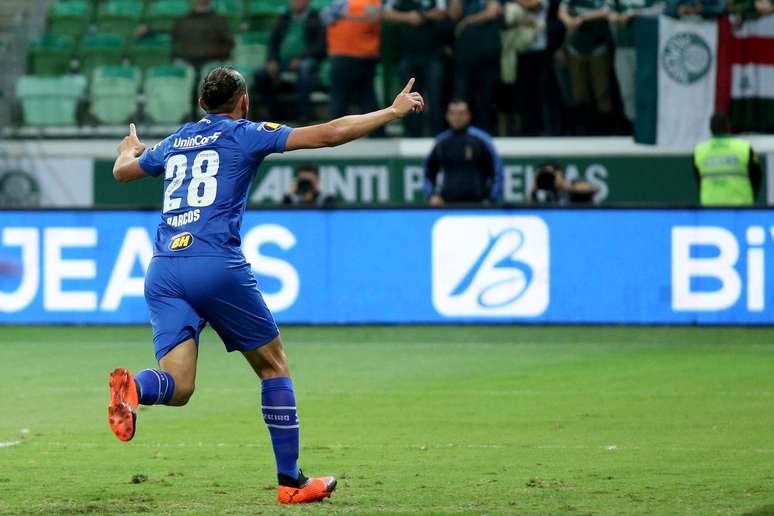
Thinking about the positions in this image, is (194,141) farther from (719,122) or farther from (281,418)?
(719,122)

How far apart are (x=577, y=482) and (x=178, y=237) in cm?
220

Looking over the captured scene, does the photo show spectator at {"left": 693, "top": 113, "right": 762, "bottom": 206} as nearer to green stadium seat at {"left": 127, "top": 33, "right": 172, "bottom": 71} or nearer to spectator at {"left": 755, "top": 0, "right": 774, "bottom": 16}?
spectator at {"left": 755, "top": 0, "right": 774, "bottom": 16}

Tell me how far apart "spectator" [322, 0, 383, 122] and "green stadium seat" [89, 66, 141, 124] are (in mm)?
3194

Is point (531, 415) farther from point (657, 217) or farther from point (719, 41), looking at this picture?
point (719, 41)

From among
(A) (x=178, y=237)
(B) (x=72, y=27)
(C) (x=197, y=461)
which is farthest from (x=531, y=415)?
(B) (x=72, y=27)

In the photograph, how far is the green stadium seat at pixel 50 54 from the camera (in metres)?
22.1

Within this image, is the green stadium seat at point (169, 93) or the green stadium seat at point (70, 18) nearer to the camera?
the green stadium seat at point (169, 93)

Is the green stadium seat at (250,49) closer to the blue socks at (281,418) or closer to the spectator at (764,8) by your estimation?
the spectator at (764,8)

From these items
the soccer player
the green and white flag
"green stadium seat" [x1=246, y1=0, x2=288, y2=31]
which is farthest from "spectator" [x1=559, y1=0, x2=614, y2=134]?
the soccer player

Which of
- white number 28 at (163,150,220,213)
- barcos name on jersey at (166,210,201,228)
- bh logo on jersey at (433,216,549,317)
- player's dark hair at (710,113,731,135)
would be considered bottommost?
bh logo on jersey at (433,216,549,317)

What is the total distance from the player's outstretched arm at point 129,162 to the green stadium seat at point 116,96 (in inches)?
548

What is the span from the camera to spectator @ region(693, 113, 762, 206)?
1714 centimetres

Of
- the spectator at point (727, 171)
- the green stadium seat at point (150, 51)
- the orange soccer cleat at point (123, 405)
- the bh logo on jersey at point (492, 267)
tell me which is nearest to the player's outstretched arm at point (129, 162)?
the orange soccer cleat at point (123, 405)

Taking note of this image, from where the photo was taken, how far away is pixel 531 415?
10.3m
